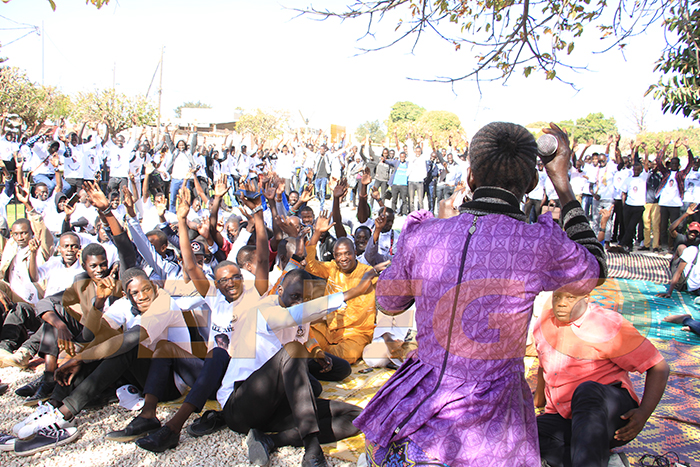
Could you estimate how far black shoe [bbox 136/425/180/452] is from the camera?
2.87m

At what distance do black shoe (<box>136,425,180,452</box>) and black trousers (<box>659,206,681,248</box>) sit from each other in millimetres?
9495

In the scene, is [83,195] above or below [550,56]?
below

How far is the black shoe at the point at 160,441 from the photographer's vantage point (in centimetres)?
287

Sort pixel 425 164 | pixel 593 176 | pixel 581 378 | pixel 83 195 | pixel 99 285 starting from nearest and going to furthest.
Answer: pixel 581 378, pixel 99 285, pixel 83 195, pixel 593 176, pixel 425 164

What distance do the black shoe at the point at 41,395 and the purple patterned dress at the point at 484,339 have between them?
3.08 m

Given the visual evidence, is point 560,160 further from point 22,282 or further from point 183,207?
point 22,282

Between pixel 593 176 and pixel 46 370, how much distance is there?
36.4 ft

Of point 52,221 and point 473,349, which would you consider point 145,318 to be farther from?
point 52,221

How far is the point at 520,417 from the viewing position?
1436 millimetres

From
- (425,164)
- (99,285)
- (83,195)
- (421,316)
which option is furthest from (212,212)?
(425,164)

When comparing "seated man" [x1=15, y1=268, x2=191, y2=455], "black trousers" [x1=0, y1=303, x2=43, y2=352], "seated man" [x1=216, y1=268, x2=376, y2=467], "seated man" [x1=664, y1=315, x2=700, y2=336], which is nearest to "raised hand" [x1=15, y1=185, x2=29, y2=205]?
"black trousers" [x1=0, y1=303, x2=43, y2=352]

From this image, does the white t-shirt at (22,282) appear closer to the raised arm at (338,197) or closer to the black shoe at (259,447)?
the black shoe at (259,447)

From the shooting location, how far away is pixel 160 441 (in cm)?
290

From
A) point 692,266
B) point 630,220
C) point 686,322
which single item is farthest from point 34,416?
point 630,220
